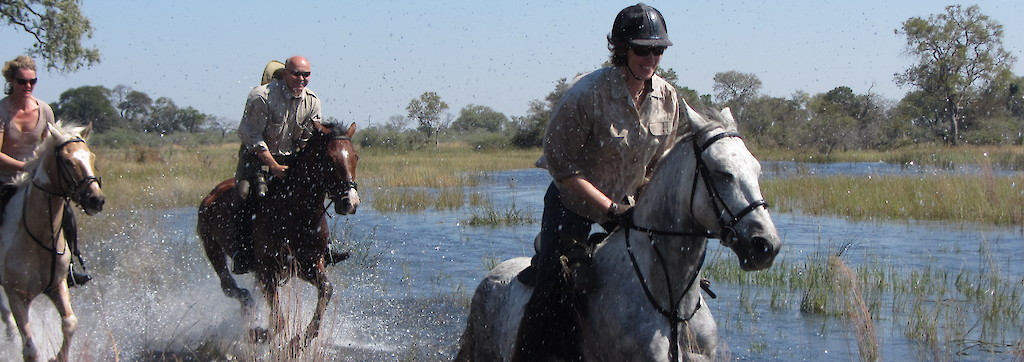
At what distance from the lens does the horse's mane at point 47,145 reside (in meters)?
7.12

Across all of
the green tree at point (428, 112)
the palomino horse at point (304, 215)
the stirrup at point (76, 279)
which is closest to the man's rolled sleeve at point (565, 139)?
the palomino horse at point (304, 215)

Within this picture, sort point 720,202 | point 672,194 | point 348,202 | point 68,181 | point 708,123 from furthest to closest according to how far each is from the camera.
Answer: point 348,202 → point 68,181 → point 672,194 → point 708,123 → point 720,202

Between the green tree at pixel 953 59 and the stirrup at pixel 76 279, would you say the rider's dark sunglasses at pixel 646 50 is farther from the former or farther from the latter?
the green tree at pixel 953 59

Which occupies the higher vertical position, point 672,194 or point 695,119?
point 695,119

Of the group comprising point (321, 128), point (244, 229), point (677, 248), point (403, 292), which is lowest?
point (403, 292)

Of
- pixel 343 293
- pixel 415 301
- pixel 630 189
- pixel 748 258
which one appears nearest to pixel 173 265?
pixel 343 293

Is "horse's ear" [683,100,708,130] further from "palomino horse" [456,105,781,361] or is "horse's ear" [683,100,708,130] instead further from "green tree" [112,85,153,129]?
"green tree" [112,85,153,129]

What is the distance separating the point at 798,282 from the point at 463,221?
8.42m

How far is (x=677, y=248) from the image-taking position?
13.9 ft

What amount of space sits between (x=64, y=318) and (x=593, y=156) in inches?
169

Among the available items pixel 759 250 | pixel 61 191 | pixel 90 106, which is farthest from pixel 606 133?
pixel 90 106

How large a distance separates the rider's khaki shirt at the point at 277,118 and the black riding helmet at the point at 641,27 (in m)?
4.89

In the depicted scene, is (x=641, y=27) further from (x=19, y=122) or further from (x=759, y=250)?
(x=19, y=122)

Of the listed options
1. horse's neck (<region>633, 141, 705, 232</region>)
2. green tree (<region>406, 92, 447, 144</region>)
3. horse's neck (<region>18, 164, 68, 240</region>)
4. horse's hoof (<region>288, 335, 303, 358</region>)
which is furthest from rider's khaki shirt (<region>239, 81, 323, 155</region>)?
green tree (<region>406, 92, 447, 144</region>)
